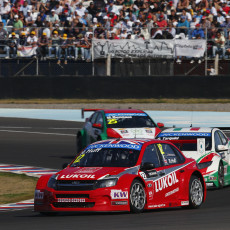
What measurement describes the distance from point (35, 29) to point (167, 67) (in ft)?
19.5

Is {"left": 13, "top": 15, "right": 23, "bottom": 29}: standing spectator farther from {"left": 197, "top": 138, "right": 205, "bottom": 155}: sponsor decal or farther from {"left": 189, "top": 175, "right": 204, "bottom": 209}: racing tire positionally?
{"left": 189, "top": 175, "right": 204, "bottom": 209}: racing tire

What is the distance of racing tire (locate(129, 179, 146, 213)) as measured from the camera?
9953 millimetres

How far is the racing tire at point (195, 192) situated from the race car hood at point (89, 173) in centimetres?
127

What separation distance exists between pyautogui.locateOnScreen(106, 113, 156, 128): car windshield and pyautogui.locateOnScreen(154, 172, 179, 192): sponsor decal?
787 cm

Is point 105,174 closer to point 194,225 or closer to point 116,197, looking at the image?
point 116,197

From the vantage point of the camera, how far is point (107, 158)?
35.4ft

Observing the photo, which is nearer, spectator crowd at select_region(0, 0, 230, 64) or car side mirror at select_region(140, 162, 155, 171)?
car side mirror at select_region(140, 162, 155, 171)

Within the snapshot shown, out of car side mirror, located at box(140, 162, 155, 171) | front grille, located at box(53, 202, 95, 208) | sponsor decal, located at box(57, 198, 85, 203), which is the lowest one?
front grille, located at box(53, 202, 95, 208)

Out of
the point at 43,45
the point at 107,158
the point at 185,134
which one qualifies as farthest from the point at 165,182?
the point at 43,45

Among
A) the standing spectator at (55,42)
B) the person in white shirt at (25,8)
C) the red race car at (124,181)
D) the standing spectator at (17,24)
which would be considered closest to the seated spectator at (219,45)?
the standing spectator at (55,42)

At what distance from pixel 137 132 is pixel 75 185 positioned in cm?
830

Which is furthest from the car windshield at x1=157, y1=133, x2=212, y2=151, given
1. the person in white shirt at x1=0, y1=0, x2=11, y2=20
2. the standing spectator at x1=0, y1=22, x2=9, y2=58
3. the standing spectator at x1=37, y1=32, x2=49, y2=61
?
the person in white shirt at x1=0, y1=0, x2=11, y2=20

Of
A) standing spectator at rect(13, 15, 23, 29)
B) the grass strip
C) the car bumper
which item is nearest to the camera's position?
the car bumper

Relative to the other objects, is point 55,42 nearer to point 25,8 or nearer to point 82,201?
point 25,8
